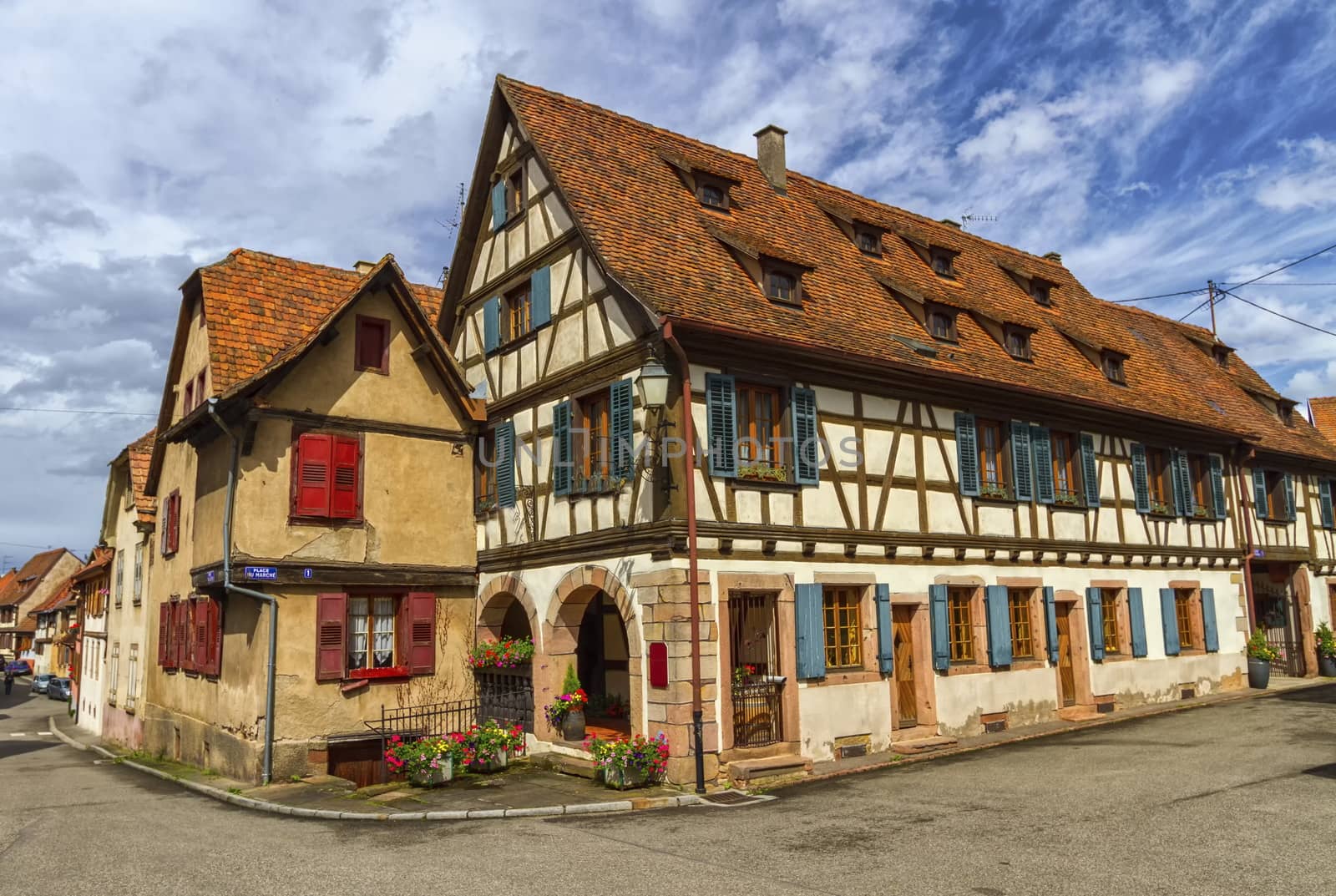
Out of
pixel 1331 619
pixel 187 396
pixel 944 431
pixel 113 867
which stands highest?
pixel 187 396

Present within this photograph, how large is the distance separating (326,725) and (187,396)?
27.1 ft

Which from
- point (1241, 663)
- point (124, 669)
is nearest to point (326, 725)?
point (124, 669)

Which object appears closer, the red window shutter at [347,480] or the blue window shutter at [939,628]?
the blue window shutter at [939,628]

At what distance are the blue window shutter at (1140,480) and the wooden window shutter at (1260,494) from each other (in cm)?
608

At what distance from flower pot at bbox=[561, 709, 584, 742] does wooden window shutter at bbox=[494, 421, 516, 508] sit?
3.74 meters

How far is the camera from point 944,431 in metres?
17.2

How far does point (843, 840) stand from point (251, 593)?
1010cm

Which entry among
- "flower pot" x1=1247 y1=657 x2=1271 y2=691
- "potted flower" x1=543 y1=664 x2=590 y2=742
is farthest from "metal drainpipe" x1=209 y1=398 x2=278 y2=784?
"flower pot" x1=1247 y1=657 x2=1271 y2=691

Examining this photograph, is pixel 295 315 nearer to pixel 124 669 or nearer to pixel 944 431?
pixel 944 431

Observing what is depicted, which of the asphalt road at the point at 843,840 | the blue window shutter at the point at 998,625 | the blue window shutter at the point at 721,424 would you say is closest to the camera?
the asphalt road at the point at 843,840

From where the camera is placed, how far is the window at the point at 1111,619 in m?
20.0

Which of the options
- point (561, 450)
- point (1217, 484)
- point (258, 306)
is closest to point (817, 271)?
point (561, 450)

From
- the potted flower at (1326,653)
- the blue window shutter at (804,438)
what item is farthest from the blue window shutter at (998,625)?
the potted flower at (1326,653)

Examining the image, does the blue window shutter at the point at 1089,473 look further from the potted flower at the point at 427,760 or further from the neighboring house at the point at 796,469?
the potted flower at the point at 427,760
